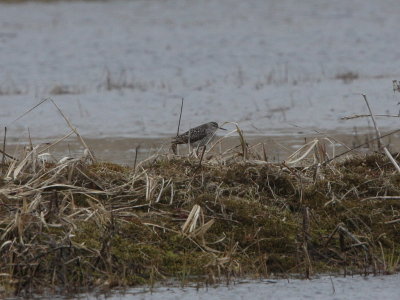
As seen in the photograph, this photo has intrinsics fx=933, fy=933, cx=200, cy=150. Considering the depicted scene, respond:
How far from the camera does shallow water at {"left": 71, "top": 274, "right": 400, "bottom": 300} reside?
676cm

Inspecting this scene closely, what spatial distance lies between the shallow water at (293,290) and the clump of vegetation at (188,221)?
4.7 inches

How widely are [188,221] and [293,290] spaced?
1.03 metres

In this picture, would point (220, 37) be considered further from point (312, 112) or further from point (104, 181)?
point (104, 181)

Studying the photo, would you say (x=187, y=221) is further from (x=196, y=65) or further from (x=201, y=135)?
(x=196, y=65)

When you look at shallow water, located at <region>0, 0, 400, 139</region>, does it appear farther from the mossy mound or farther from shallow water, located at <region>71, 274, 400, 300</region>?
shallow water, located at <region>71, 274, 400, 300</region>

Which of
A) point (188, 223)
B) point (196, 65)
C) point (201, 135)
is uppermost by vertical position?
point (188, 223)

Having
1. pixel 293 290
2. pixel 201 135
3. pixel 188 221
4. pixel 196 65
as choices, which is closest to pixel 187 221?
pixel 188 221

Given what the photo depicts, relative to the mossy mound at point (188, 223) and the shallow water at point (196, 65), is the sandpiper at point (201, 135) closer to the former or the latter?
the mossy mound at point (188, 223)

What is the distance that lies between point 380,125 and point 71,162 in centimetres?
758

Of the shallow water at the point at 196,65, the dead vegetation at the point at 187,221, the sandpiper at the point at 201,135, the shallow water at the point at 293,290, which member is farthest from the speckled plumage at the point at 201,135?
the shallow water at the point at 293,290

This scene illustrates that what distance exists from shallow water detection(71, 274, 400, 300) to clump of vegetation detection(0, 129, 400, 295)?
0.39ft

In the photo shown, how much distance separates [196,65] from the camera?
2123 centimetres

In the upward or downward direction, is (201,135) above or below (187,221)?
below

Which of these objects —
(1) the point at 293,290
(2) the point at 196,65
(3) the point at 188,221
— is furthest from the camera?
(2) the point at 196,65
